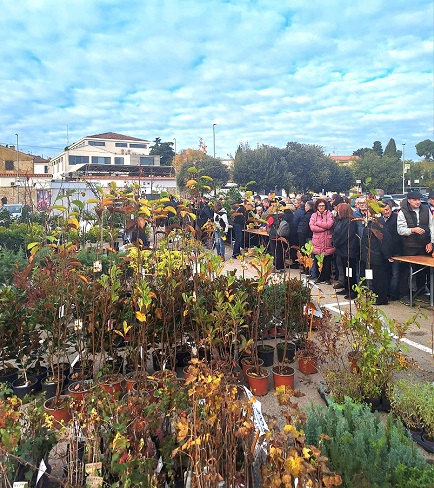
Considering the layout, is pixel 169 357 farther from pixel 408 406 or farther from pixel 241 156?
pixel 241 156

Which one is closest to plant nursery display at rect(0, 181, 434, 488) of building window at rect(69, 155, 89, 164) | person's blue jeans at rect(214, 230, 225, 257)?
person's blue jeans at rect(214, 230, 225, 257)

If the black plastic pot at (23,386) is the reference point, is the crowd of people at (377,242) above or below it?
above

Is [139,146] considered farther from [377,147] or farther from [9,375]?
[9,375]

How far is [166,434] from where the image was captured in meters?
2.39

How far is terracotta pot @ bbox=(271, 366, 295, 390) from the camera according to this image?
367 cm

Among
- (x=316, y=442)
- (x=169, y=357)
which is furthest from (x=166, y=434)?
(x=169, y=357)

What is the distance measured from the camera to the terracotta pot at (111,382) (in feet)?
11.1

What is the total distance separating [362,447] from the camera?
211cm

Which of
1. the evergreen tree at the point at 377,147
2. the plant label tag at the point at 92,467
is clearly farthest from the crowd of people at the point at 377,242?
the evergreen tree at the point at 377,147

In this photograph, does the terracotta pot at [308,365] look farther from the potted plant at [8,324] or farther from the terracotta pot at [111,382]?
the potted plant at [8,324]

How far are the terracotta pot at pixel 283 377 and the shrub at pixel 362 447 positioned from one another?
3.76 feet

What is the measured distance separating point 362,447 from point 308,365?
1.94 m

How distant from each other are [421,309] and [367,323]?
319 centimetres

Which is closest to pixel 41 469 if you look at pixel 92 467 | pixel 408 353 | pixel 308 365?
pixel 92 467
